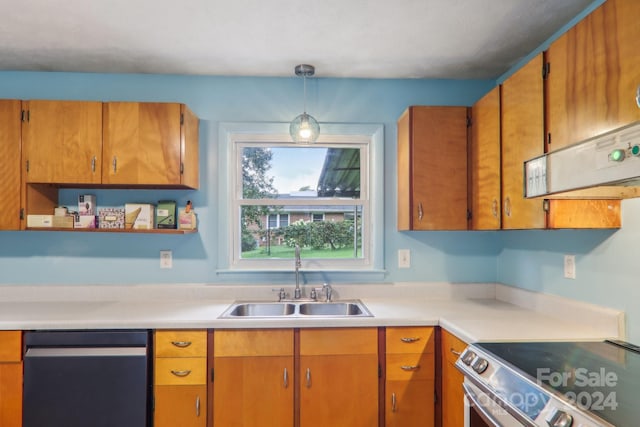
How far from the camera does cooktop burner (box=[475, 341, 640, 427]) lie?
1.04 meters

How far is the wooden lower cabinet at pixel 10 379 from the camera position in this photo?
76.7 inches

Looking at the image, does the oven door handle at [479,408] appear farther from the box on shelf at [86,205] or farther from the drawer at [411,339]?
the box on shelf at [86,205]

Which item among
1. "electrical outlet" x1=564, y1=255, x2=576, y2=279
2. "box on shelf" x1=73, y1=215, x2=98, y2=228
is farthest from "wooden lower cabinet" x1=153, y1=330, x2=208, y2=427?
"electrical outlet" x1=564, y1=255, x2=576, y2=279

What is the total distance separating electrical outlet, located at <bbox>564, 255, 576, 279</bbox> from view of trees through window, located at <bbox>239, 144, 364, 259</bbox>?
4.05 ft

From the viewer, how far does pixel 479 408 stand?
140 cm

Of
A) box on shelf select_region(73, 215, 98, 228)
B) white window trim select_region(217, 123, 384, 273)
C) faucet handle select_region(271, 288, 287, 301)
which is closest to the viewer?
box on shelf select_region(73, 215, 98, 228)

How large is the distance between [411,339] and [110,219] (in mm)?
1904

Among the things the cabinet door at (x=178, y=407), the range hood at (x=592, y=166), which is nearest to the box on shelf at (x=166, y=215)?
the cabinet door at (x=178, y=407)

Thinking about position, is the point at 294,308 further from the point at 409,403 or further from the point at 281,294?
the point at 409,403

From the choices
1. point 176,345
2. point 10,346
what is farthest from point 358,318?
point 10,346

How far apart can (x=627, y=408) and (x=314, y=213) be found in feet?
6.51

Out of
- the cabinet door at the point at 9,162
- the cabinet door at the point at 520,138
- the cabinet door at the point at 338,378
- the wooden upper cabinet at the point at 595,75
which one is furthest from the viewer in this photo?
the cabinet door at the point at 9,162

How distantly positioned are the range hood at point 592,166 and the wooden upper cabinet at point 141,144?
1.89 m

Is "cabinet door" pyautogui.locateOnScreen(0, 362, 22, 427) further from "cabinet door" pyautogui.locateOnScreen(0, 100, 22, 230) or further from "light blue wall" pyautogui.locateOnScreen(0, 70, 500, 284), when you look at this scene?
"cabinet door" pyautogui.locateOnScreen(0, 100, 22, 230)
